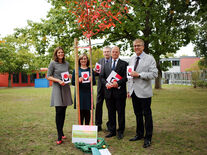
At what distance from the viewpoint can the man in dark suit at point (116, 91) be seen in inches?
201

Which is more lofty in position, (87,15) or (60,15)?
(60,15)

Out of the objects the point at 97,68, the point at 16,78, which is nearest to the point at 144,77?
the point at 97,68

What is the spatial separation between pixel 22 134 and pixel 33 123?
1.37m

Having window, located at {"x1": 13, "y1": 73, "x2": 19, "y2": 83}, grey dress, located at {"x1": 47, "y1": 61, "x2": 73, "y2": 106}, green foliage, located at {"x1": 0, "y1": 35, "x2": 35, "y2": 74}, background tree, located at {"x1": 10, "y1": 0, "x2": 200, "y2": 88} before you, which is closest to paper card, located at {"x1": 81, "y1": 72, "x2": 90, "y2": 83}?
grey dress, located at {"x1": 47, "y1": 61, "x2": 73, "y2": 106}

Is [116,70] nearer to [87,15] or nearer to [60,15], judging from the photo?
[87,15]

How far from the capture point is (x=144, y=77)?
14.8 ft

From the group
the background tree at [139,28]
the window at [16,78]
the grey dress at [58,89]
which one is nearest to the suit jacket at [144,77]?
the grey dress at [58,89]

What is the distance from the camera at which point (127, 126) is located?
6340 millimetres

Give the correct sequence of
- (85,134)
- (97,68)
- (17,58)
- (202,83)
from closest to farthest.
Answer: (85,134) < (97,68) < (202,83) < (17,58)

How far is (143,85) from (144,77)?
8.0 inches

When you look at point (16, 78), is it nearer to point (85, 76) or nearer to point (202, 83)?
point (202, 83)

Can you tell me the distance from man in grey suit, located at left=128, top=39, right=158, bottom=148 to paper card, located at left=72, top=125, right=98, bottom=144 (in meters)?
1.01

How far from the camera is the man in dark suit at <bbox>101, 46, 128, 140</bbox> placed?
16.7ft

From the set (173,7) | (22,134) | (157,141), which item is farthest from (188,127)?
(173,7)
